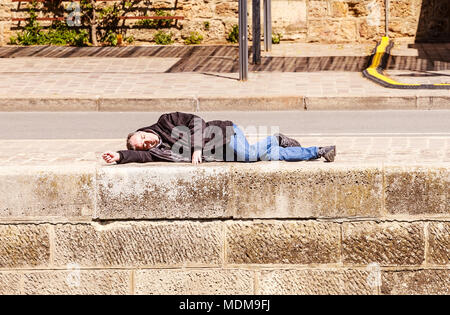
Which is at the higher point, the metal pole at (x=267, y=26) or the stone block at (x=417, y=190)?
the stone block at (x=417, y=190)

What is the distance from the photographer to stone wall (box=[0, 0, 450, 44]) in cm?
1869

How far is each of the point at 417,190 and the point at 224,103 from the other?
794 centimetres

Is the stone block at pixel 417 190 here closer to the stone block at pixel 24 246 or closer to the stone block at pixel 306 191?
the stone block at pixel 306 191

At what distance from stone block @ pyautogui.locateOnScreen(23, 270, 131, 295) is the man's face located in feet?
3.06

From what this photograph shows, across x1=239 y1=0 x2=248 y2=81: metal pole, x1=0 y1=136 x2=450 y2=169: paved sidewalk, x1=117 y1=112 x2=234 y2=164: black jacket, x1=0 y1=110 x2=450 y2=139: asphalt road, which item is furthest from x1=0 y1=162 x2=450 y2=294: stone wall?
x1=239 y1=0 x2=248 y2=81: metal pole

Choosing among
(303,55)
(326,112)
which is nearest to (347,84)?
(326,112)

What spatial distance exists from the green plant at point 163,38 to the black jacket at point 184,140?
1240cm

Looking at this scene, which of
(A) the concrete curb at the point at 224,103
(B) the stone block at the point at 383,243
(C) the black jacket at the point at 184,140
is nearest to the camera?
(B) the stone block at the point at 383,243

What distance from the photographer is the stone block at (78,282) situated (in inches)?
219

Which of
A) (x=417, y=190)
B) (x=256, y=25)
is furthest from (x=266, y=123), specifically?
(x=417, y=190)

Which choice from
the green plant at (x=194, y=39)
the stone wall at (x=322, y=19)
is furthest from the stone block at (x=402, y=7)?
the green plant at (x=194, y=39)
